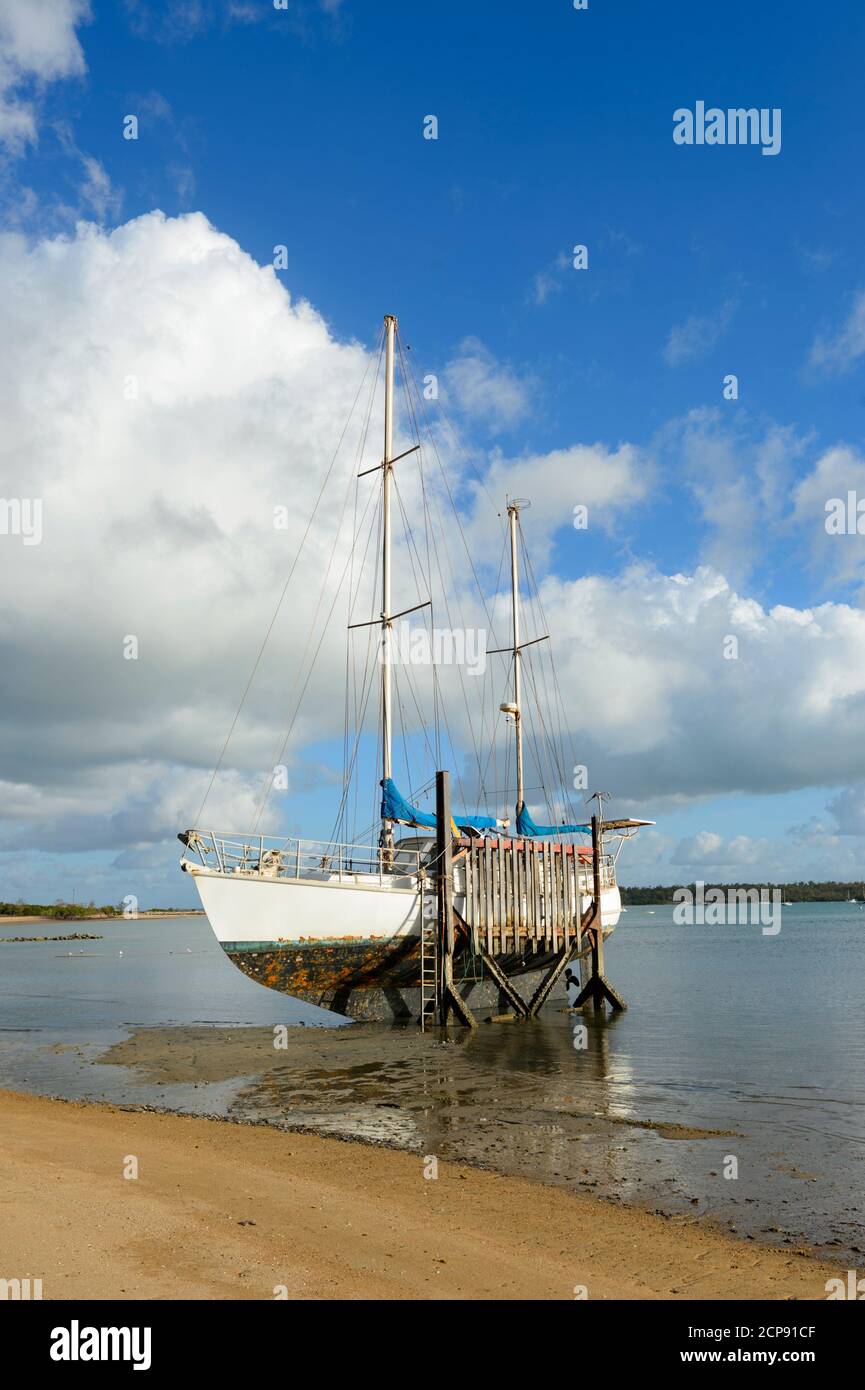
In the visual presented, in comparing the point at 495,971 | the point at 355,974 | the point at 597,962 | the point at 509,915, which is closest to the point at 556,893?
the point at 509,915

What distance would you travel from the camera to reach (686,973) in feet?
178

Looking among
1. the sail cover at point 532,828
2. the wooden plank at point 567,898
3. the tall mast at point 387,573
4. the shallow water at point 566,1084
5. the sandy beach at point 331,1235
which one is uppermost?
the tall mast at point 387,573

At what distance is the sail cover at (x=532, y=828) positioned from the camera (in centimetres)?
3816

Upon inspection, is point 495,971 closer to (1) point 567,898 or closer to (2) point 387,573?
(1) point 567,898

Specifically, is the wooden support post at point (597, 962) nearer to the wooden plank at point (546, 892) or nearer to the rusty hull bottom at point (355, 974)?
the wooden plank at point (546, 892)

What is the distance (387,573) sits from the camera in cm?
3116

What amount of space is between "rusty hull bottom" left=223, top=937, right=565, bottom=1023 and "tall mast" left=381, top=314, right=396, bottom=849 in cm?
359

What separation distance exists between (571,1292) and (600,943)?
2515cm

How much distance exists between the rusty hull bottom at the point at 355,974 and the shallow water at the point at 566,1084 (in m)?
1.04

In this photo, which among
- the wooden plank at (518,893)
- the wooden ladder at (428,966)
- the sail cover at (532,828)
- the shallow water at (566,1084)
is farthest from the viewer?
the sail cover at (532,828)

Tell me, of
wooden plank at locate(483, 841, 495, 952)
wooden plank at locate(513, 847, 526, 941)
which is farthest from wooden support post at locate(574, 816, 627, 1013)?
wooden plank at locate(483, 841, 495, 952)

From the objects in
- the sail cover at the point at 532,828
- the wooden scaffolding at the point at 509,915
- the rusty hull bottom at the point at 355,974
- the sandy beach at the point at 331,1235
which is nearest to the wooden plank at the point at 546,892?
the wooden scaffolding at the point at 509,915
